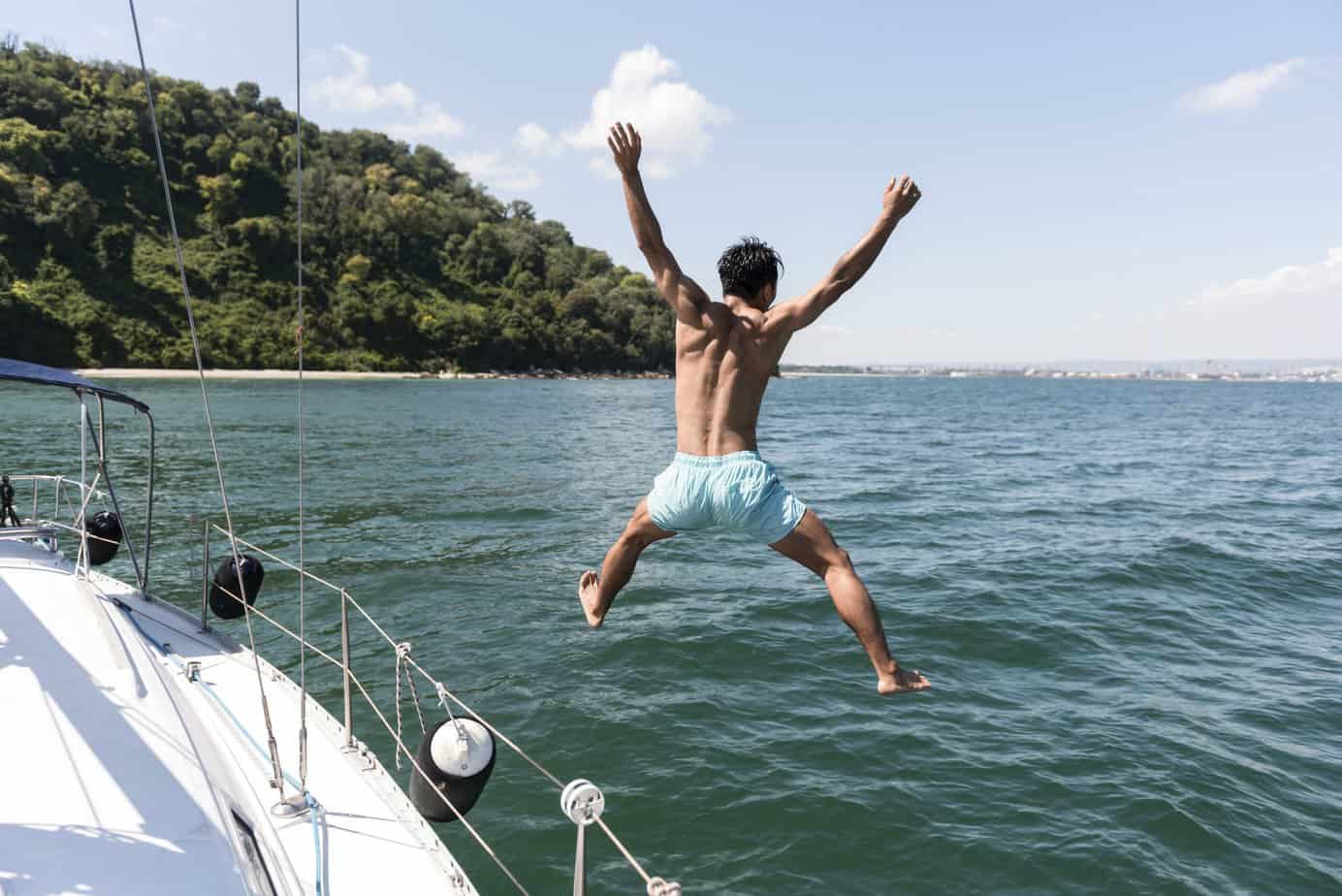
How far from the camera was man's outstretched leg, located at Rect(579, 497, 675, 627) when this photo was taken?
3838mm

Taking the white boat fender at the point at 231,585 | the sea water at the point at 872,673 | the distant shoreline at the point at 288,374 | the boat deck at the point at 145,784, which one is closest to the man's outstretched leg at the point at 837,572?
the boat deck at the point at 145,784

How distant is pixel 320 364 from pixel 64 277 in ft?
88.3

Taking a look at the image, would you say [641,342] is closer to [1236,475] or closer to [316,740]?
[1236,475]

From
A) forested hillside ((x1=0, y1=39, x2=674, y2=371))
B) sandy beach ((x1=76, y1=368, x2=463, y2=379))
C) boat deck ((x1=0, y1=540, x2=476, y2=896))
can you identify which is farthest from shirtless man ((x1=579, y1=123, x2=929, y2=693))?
forested hillside ((x1=0, y1=39, x2=674, y2=371))

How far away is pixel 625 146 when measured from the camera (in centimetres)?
323

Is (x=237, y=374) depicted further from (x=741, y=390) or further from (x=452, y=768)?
(x=741, y=390)

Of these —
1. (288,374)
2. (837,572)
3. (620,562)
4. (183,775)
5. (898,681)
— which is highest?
(288,374)

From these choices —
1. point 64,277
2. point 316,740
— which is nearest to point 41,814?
point 316,740

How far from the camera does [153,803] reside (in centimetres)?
314

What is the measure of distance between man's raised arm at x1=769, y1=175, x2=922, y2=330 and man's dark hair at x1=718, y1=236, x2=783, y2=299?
1.10 ft

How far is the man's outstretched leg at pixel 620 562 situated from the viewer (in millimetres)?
3838

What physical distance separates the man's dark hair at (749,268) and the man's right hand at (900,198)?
1.91 feet

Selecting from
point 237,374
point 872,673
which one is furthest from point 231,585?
point 237,374

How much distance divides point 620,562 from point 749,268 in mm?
1677
